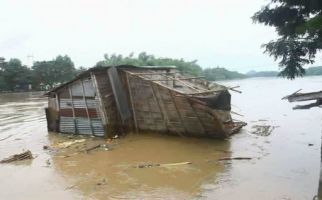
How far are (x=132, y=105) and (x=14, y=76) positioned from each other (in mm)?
50648

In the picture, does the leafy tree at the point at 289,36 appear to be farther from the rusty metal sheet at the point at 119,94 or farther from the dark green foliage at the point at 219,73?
the dark green foliage at the point at 219,73

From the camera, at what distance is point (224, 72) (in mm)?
126750

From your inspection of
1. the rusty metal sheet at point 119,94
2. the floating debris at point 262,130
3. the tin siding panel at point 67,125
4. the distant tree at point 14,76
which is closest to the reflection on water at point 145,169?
the rusty metal sheet at point 119,94

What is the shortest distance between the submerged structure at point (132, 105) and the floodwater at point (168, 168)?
0.57 metres

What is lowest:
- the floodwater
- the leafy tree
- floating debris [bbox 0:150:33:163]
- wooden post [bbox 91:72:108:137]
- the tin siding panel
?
the floodwater

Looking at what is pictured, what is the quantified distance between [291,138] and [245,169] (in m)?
5.85

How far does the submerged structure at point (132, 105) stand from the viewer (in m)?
15.4

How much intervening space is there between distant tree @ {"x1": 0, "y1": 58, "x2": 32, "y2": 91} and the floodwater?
46.7m

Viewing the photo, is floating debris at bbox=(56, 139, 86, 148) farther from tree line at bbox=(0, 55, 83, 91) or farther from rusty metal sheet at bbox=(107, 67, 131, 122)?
tree line at bbox=(0, 55, 83, 91)

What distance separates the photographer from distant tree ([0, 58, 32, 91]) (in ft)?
203

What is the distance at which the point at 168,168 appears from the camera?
1202 centimetres

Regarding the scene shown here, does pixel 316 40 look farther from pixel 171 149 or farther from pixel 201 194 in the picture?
pixel 171 149

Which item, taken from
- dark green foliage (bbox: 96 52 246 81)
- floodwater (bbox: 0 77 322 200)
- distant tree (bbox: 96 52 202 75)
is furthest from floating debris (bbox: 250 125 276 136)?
distant tree (bbox: 96 52 202 75)

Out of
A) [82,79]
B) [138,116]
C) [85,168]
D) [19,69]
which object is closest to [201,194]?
[85,168]
